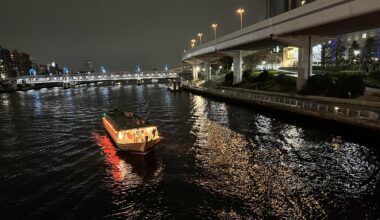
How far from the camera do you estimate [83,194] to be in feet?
69.3

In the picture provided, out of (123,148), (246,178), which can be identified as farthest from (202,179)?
(123,148)

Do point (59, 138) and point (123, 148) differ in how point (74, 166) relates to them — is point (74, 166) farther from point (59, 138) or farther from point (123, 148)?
point (59, 138)

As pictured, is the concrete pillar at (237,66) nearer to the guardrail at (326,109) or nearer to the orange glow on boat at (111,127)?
the guardrail at (326,109)

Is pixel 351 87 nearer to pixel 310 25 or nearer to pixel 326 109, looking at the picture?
pixel 326 109

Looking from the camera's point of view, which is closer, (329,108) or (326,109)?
(326,109)

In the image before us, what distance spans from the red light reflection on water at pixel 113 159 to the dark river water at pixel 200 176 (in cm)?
8

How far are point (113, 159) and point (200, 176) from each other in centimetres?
886

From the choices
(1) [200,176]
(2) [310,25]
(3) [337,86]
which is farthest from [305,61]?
(1) [200,176]

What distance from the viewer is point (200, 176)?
77.5 feet

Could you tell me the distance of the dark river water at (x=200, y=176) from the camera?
18.6 meters

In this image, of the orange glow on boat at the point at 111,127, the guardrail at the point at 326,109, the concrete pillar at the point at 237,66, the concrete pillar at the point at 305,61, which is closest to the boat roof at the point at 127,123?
the orange glow on boat at the point at 111,127

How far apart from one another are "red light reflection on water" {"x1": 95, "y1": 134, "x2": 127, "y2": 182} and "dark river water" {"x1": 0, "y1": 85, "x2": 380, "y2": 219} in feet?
0.25

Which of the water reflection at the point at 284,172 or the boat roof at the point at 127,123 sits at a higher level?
the boat roof at the point at 127,123

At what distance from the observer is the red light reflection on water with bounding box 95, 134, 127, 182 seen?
24.7m
